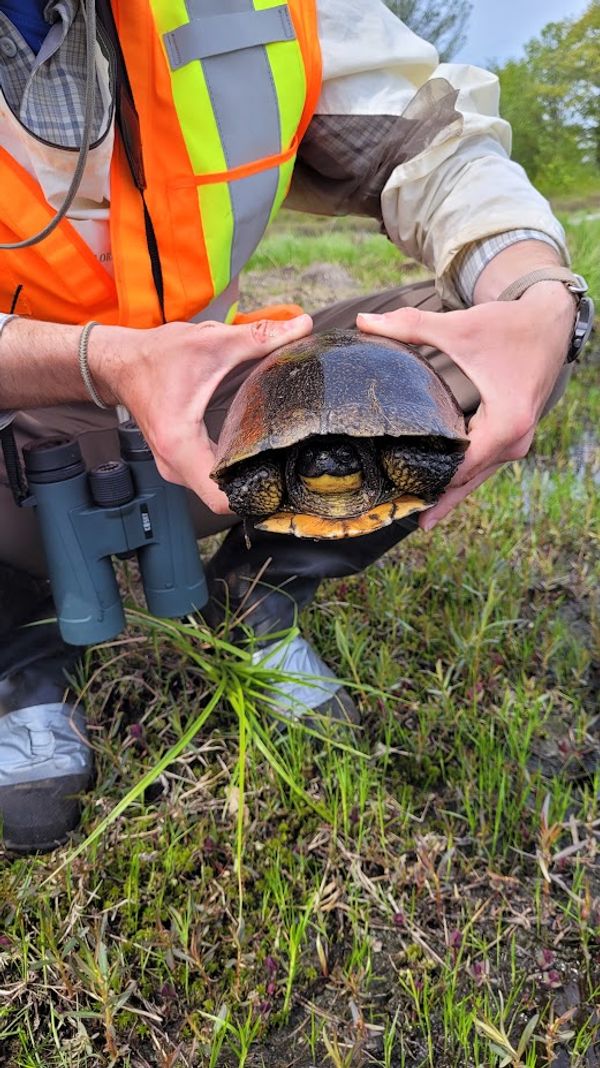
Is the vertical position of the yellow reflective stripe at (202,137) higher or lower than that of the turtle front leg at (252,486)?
higher

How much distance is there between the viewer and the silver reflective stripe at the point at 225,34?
4.57ft

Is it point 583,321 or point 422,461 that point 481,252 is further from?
point 422,461

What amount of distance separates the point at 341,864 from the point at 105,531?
0.81 metres

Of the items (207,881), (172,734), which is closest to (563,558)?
(172,734)

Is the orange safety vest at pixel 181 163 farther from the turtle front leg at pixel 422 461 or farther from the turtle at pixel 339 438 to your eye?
the turtle front leg at pixel 422 461

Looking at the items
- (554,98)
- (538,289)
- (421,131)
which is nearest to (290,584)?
(538,289)

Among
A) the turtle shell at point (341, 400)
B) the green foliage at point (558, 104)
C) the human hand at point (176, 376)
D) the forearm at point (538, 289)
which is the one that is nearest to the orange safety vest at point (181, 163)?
the human hand at point (176, 376)

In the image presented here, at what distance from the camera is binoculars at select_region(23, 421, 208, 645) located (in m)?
1.48

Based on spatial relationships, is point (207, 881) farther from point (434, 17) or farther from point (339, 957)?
point (434, 17)

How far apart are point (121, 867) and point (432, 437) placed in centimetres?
97

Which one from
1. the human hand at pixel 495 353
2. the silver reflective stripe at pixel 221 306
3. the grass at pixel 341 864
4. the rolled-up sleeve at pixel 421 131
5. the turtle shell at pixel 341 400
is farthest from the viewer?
the silver reflective stripe at pixel 221 306

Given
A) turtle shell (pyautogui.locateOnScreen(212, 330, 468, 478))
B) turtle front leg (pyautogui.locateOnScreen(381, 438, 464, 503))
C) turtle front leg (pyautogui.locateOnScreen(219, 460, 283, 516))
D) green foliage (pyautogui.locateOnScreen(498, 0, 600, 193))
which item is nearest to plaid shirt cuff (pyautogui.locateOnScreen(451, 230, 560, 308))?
turtle shell (pyautogui.locateOnScreen(212, 330, 468, 478))

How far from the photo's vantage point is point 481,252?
1.57 metres

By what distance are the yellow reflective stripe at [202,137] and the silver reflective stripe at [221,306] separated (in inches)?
6.3
